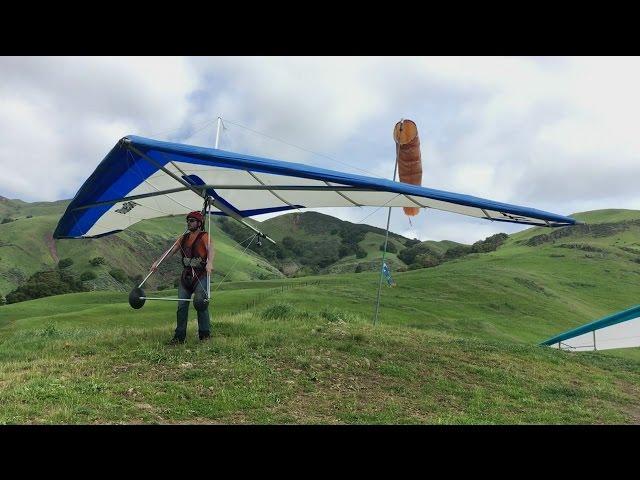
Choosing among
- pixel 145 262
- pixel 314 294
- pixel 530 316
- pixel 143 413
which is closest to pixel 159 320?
pixel 314 294

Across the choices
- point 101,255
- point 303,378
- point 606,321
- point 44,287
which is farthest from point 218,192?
point 101,255

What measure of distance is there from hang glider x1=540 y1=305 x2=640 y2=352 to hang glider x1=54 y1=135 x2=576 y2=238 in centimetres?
751

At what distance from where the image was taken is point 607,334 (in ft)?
48.4

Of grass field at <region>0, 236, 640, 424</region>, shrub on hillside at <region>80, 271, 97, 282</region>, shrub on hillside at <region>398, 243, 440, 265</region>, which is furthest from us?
shrub on hillside at <region>398, 243, 440, 265</region>

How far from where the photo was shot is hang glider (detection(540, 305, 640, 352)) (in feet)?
45.4

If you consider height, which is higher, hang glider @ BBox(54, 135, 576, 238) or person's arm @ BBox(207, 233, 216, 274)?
hang glider @ BBox(54, 135, 576, 238)

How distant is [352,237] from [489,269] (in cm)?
5957

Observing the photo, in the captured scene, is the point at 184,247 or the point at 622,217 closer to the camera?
the point at 184,247

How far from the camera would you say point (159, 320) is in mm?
20328

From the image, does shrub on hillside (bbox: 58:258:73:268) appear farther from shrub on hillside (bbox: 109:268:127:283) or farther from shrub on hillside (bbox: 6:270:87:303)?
shrub on hillside (bbox: 6:270:87:303)

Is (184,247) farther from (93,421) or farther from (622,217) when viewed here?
(622,217)

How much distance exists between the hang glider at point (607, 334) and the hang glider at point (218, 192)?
7507 millimetres

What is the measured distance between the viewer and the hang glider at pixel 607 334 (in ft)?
45.4

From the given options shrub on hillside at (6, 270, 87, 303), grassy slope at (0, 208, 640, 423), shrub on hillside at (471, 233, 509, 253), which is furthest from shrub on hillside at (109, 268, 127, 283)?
grassy slope at (0, 208, 640, 423)
